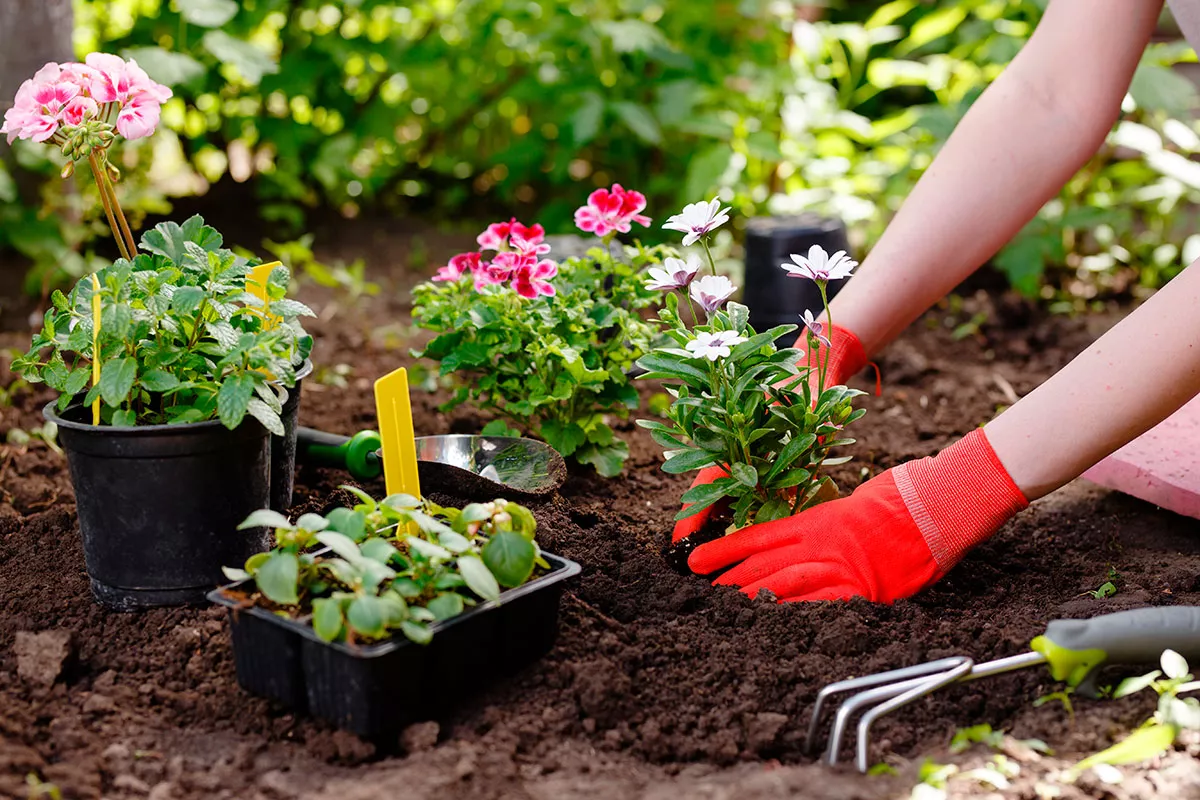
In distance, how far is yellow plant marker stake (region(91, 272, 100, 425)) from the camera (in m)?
1.51

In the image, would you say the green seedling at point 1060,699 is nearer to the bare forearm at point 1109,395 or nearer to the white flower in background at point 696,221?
the bare forearm at point 1109,395

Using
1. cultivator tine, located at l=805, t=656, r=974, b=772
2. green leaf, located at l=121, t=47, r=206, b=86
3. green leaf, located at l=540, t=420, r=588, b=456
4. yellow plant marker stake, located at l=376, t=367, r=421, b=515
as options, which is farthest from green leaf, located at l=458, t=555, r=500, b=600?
green leaf, located at l=121, t=47, r=206, b=86

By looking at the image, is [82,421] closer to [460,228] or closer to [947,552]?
[947,552]

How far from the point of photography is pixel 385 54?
374cm

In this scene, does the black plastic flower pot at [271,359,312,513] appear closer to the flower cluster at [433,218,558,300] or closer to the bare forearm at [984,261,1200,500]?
the flower cluster at [433,218,558,300]

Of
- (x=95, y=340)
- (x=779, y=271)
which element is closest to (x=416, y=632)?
(x=95, y=340)

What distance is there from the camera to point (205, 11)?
10.3 ft

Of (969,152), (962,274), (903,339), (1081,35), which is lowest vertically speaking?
(903,339)

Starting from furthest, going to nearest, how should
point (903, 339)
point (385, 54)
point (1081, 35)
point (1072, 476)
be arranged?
point (385, 54)
point (903, 339)
point (1081, 35)
point (1072, 476)

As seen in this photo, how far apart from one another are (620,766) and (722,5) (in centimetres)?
342

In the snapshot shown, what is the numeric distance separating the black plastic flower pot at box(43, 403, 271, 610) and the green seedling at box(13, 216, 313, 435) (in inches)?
1.5

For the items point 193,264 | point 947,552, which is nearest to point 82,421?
point 193,264

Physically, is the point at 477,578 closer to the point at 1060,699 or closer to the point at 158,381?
the point at 158,381

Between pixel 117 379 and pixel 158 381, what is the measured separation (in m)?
0.05
